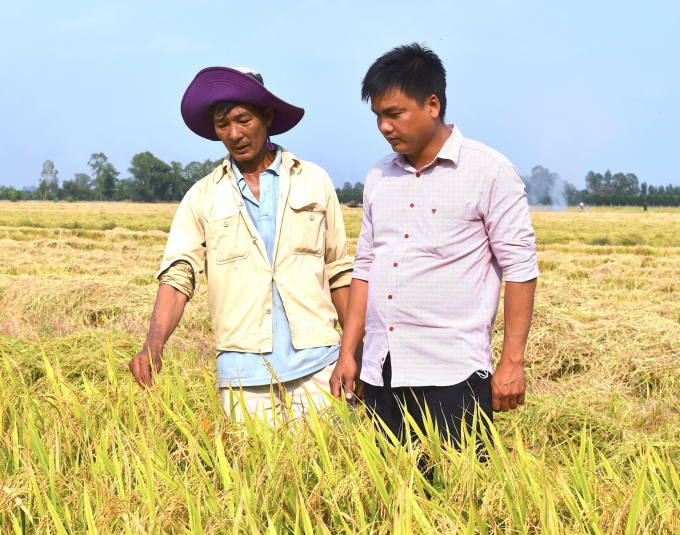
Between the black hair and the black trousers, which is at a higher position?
the black hair

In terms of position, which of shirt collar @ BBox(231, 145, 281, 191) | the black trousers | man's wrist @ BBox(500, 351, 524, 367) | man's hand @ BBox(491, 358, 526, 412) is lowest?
the black trousers

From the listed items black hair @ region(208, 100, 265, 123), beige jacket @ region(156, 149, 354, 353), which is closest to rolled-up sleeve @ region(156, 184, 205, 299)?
beige jacket @ region(156, 149, 354, 353)

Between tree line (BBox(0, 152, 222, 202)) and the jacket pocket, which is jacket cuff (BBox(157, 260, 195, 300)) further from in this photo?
tree line (BBox(0, 152, 222, 202))

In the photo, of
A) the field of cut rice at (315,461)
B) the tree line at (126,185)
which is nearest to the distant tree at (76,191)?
the tree line at (126,185)

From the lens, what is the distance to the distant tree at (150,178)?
232 feet

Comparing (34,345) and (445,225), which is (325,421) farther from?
(34,345)

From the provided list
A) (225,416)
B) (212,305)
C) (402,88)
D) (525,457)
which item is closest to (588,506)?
(525,457)

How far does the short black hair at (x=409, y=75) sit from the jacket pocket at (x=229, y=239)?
573 millimetres

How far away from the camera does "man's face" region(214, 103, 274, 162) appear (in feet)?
6.47

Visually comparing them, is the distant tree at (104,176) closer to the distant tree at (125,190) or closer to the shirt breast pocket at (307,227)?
the distant tree at (125,190)

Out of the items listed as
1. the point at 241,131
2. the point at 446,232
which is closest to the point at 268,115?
the point at 241,131

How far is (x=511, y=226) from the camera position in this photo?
1706mm

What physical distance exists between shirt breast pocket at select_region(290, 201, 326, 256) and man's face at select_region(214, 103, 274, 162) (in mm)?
223

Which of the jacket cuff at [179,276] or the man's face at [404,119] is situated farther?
the jacket cuff at [179,276]
